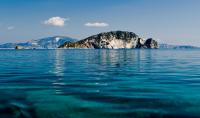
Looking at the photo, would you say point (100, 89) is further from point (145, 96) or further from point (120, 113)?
point (120, 113)

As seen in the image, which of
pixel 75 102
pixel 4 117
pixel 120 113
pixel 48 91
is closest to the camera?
pixel 4 117

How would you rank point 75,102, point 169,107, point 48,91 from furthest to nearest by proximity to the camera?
point 48,91 < point 75,102 < point 169,107

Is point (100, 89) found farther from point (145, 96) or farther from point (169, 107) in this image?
point (169, 107)

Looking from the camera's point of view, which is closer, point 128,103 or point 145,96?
point 128,103

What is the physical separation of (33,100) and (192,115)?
9.15 m

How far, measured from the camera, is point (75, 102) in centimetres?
1853

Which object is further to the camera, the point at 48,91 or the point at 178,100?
the point at 48,91

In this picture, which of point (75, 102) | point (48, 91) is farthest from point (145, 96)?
point (48, 91)

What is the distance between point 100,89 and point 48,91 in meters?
3.92

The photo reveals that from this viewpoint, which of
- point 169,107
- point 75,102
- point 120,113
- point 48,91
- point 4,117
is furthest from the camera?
point 48,91

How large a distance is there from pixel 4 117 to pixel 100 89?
1029 centimetres

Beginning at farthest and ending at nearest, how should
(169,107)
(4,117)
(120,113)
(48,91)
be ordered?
(48,91), (169,107), (120,113), (4,117)

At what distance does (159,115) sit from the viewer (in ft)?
50.3

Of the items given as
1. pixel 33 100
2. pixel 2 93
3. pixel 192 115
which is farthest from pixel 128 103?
pixel 2 93
